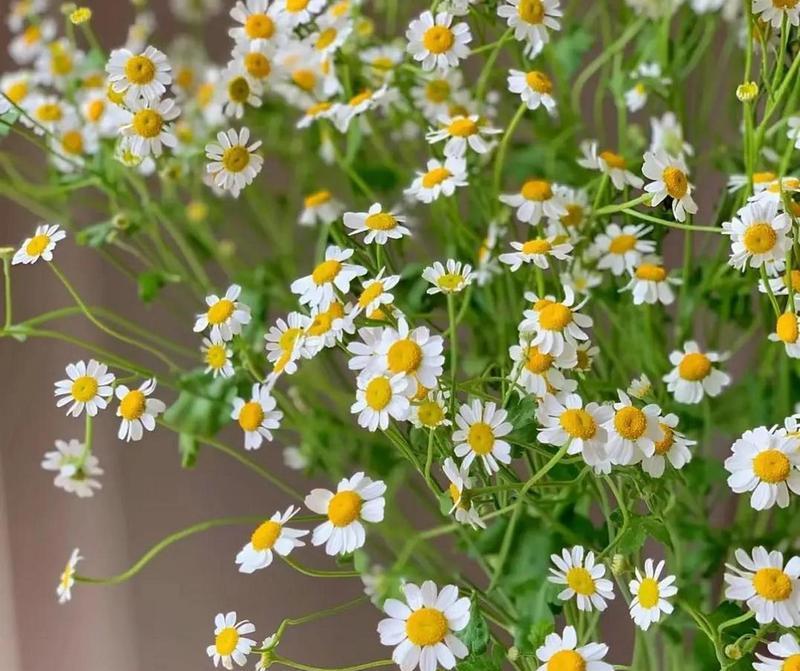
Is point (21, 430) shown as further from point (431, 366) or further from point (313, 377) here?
point (431, 366)

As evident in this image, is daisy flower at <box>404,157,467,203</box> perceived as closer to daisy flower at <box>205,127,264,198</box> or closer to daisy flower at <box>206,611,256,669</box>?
daisy flower at <box>205,127,264,198</box>

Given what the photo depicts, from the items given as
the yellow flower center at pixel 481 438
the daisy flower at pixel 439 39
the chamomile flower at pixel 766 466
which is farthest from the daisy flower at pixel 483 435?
the daisy flower at pixel 439 39

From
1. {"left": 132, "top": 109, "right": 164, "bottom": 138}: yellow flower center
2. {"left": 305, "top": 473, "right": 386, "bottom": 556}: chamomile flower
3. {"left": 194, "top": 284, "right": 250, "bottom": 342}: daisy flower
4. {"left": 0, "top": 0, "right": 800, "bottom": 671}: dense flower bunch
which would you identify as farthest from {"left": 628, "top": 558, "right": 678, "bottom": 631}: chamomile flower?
{"left": 132, "top": 109, "right": 164, "bottom": 138}: yellow flower center

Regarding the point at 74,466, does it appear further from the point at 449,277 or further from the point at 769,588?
the point at 769,588

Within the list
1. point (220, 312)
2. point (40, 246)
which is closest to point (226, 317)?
point (220, 312)

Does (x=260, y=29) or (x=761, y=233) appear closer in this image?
(x=761, y=233)
